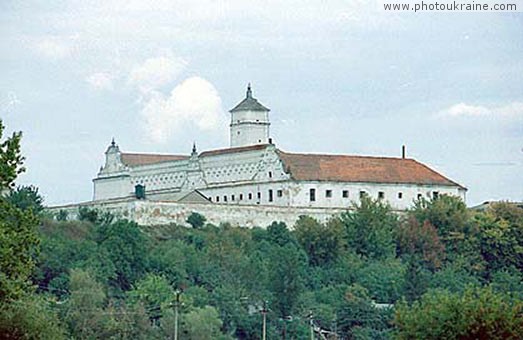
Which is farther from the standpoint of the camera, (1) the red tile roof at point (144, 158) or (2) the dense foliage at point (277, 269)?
(1) the red tile roof at point (144, 158)

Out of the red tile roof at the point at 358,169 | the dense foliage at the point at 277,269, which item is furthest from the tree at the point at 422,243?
the red tile roof at the point at 358,169

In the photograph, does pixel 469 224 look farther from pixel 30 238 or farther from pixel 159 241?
pixel 30 238

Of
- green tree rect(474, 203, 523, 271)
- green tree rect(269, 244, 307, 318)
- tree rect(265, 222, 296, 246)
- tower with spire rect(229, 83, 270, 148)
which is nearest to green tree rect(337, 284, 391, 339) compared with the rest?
green tree rect(269, 244, 307, 318)

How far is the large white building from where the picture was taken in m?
114

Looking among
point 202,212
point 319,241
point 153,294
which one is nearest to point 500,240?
point 319,241

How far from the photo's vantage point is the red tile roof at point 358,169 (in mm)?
114938

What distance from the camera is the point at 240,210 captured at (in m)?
111

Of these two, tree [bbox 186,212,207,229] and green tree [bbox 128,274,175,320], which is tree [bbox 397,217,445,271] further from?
green tree [bbox 128,274,175,320]

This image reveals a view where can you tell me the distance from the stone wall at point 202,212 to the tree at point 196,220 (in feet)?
0.83

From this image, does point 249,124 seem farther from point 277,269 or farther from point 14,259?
point 14,259

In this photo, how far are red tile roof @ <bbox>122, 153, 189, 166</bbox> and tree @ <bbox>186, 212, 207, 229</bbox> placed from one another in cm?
1246

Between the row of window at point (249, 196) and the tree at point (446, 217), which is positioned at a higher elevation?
the row of window at point (249, 196)

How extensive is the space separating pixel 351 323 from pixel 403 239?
16605 mm

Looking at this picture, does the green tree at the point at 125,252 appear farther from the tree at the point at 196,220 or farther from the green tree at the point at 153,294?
the tree at the point at 196,220
